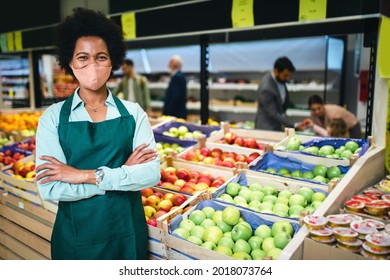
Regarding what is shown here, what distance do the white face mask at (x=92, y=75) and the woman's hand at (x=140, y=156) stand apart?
0.35 metres

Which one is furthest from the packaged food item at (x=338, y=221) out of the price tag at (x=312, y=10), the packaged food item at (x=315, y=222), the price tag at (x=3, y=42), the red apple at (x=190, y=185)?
the price tag at (x=3, y=42)

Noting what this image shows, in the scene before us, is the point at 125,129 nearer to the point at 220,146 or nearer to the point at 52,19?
the point at 220,146

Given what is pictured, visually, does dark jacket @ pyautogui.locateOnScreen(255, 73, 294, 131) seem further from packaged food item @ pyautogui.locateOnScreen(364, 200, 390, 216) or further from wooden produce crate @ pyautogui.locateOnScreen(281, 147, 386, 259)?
packaged food item @ pyautogui.locateOnScreen(364, 200, 390, 216)

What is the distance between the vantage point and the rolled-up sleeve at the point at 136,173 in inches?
66.0

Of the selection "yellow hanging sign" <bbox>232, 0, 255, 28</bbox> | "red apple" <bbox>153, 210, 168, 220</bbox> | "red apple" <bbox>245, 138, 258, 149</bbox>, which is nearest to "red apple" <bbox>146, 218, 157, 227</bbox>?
"red apple" <bbox>153, 210, 168, 220</bbox>

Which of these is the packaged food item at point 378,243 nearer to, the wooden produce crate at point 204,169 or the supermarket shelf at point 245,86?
the wooden produce crate at point 204,169

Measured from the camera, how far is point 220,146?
11.0 ft

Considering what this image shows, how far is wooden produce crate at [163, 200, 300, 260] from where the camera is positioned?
1822 millimetres

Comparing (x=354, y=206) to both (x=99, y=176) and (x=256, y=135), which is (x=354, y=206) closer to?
(x=99, y=176)

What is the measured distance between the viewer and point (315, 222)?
1.77 metres
